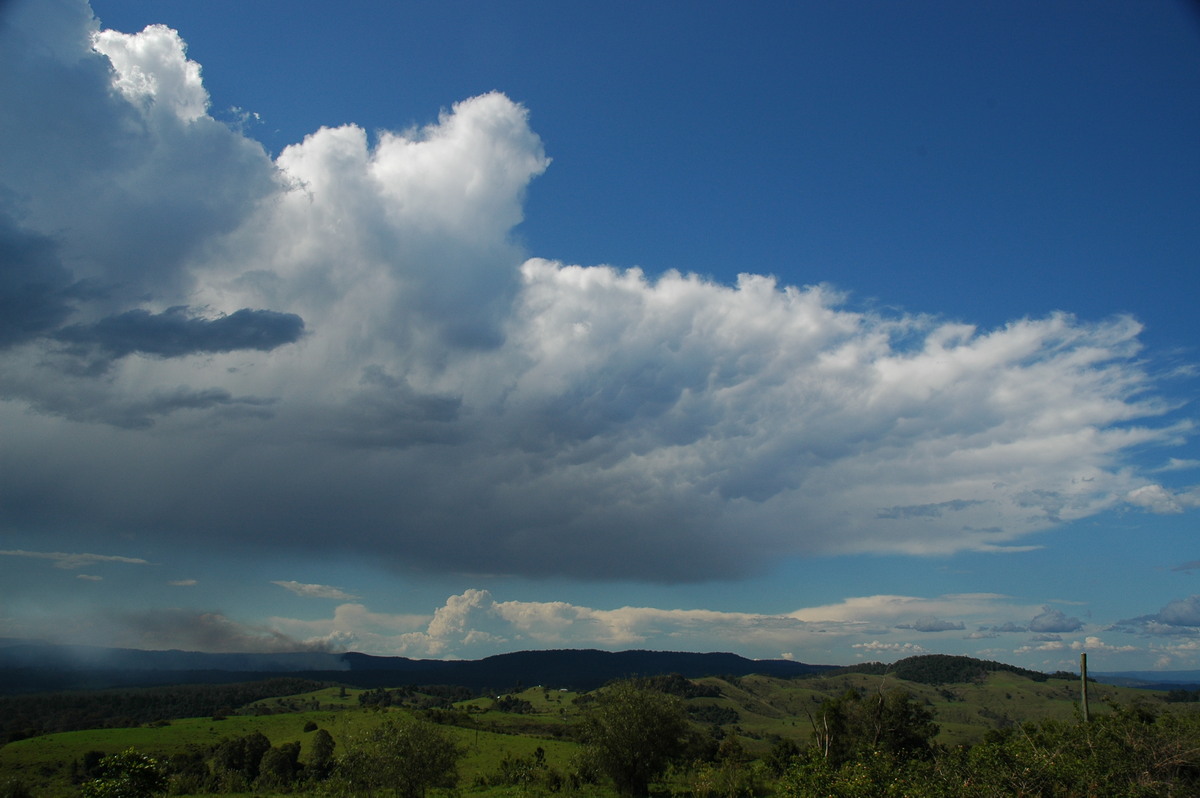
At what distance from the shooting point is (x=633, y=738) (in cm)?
7881

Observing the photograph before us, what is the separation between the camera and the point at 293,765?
125 m

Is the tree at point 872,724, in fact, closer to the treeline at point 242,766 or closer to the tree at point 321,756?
the treeline at point 242,766

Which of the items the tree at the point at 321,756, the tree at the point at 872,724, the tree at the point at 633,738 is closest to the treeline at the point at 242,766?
the tree at the point at 321,756

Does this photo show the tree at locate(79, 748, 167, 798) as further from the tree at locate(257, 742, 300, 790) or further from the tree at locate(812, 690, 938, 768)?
the tree at locate(812, 690, 938, 768)

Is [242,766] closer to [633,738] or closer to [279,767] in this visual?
[279,767]

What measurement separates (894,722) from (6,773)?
145003 millimetres

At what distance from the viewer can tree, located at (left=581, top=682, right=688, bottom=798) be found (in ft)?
259

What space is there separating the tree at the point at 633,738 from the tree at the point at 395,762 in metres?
19.8

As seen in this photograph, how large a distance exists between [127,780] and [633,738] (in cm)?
5143

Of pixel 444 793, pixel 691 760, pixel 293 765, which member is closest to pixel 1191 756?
pixel 691 760

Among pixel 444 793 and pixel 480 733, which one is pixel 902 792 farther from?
pixel 480 733

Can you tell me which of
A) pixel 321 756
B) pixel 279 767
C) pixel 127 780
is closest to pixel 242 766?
pixel 279 767

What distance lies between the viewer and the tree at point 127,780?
139 ft

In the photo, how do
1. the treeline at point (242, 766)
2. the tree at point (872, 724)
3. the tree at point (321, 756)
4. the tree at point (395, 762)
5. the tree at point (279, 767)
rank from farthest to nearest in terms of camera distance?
the tree at point (872, 724) → the tree at point (279, 767) → the tree at point (321, 756) → the treeline at point (242, 766) → the tree at point (395, 762)
